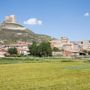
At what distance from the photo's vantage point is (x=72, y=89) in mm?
21938

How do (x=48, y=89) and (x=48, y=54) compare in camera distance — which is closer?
(x=48, y=89)

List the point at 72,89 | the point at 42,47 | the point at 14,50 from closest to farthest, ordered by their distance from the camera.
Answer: the point at 72,89 → the point at 42,47 → the point at 14,50

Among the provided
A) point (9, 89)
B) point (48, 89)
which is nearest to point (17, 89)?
point (9, 89)

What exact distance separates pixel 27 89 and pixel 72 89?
3.40 meters

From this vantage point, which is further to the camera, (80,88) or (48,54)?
(48,54)

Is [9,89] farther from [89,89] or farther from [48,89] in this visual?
[89,89]

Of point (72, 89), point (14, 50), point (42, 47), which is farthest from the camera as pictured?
point (14, 50)

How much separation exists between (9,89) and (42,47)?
13023 centimetres

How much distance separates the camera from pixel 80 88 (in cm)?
2270

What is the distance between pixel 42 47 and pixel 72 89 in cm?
13050

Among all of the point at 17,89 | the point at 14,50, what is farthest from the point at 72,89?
the point at 14,50

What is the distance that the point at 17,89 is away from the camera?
2225 centimetres

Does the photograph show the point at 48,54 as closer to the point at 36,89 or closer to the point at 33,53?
the point at 33,53

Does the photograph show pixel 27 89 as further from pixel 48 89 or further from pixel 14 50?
pixel 14 50
